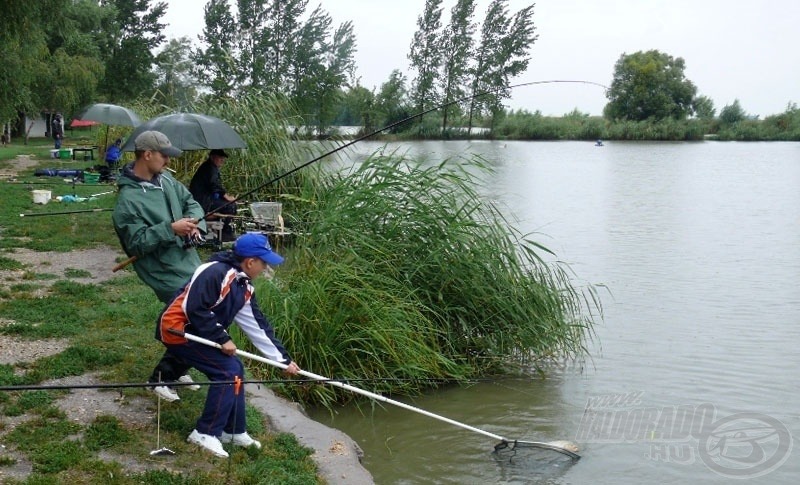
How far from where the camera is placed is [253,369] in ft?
21.1

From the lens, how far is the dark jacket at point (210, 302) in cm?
414

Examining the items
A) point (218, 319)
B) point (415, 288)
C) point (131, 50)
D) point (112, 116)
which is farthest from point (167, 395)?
point (131, 50)

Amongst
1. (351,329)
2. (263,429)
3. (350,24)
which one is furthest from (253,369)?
(350,24)

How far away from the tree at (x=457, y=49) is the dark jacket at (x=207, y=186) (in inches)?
557

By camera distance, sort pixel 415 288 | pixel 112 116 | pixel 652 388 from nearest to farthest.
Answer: pixel 415 288
pixel 652 388
pixel 112 116

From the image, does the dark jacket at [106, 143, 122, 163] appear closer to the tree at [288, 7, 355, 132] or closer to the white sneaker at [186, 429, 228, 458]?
the tree at [288, 7, 355, 132]

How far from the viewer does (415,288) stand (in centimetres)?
733

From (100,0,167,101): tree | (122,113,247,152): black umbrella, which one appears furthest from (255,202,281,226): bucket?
(100,0,167,101): tree

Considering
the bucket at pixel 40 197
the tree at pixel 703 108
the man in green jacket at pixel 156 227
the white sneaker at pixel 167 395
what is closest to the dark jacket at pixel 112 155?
the bucket at pixel 40 197

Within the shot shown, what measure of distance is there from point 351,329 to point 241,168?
589cm

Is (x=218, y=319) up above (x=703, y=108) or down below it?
below

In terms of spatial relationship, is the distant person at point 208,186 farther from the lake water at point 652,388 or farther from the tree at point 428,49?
the tree at point 428,49

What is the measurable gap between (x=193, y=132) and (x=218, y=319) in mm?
5764

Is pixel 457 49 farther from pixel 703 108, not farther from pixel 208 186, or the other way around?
pixel 703 108
